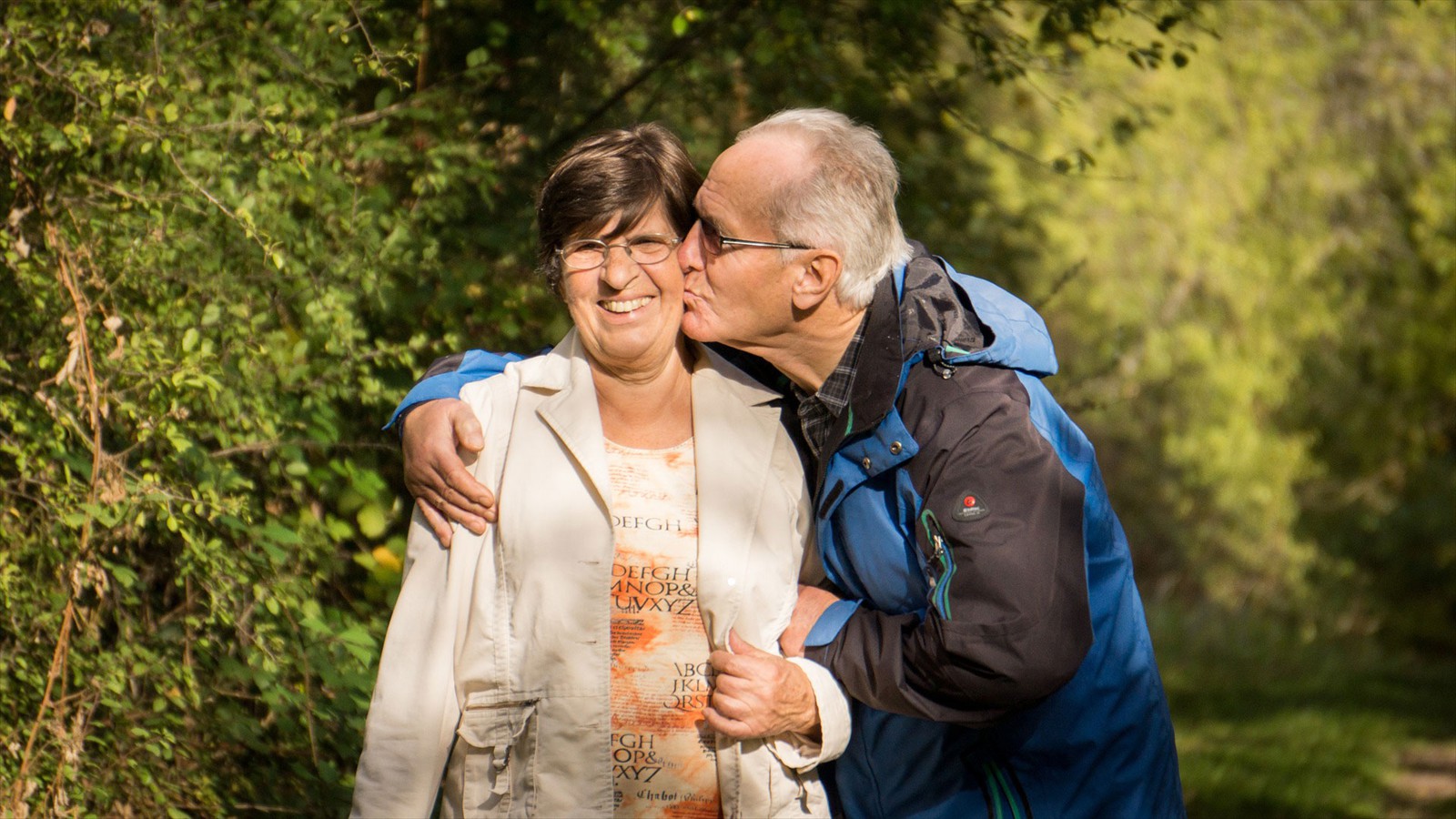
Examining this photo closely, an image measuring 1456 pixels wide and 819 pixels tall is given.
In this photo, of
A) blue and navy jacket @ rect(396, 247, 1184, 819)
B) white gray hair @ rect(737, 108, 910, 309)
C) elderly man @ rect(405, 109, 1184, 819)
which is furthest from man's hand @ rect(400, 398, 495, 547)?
white gray hair @ rect(737, 108, 910, 309)

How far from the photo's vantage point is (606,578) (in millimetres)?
2555

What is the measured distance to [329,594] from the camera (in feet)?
13.2

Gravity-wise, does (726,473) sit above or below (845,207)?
below

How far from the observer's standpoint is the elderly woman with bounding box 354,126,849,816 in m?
2.47

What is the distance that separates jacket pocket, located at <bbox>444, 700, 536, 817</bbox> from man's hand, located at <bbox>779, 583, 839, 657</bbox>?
50 centimetres

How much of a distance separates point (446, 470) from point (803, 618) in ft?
2.44

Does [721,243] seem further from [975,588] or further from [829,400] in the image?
[975,588]

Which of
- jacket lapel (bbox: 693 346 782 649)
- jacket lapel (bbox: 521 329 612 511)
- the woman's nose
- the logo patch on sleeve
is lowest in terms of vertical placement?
jacket lapel (bbox: 693 346 782 649)

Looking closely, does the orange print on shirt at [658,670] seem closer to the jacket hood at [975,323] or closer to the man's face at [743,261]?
the man's face at [743,261]

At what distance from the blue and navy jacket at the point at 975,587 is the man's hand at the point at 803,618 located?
0.04 m

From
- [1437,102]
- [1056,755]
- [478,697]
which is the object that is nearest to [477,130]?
[478,697]

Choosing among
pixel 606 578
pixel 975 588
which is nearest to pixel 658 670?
pixel 606 578

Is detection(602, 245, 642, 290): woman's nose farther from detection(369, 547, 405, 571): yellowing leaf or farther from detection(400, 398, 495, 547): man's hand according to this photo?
detection(369, 547, 405, 571): yellowing leaf

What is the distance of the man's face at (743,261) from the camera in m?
2.63
